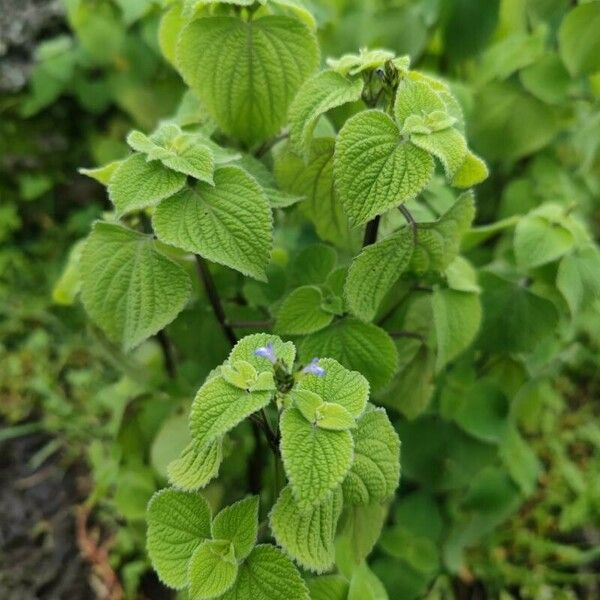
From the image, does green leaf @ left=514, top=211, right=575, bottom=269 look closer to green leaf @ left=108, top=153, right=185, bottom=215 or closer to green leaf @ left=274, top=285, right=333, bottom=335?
green leaf @ left=274, top=285, right=333, bottom=335

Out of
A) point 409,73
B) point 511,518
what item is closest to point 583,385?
point 511,518

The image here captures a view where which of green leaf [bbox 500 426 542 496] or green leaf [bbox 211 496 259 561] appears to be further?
green leaf [bbox 500 426 542 496]

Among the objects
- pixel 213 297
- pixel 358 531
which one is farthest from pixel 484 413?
pixel 213 297

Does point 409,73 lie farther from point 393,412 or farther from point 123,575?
point 123,575

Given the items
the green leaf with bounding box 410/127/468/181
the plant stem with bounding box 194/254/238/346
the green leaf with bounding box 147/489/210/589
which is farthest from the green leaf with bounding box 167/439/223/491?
the green leaf with bounding box 410/127/468/181

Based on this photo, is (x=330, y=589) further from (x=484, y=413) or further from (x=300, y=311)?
(x=484, y=413)

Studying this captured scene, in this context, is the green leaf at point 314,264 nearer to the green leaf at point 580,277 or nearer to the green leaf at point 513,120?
the green leaf at point 580,277
